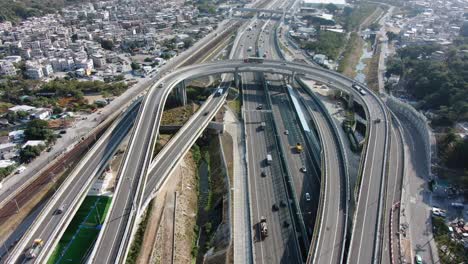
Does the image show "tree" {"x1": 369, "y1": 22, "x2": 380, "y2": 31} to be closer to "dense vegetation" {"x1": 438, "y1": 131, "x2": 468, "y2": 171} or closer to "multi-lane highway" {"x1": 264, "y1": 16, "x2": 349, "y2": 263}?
"multi-lane highway" {"x1": 264, "y1": 16, "x2": 349, "y2": 263}

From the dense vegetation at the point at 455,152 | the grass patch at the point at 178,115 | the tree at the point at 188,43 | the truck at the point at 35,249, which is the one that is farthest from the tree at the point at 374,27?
the truck at the point at 35,249

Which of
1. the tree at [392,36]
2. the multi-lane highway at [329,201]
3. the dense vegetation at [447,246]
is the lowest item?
the dense vegetation at [447,246]

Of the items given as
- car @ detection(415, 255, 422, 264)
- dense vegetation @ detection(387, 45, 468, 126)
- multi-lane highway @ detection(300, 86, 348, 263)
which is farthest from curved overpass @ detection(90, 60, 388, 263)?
dense vegetation @ detection(387, 45, 468, 126)

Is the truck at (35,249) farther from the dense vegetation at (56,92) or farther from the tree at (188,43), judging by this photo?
the tree at (188,43)

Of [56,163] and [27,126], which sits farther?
[27,126]

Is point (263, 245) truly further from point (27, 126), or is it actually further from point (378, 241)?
point (27, 126)

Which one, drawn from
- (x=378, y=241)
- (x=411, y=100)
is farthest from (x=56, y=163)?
(x=411, y=100)

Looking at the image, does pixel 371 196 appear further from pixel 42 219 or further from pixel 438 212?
pixel 42 219
